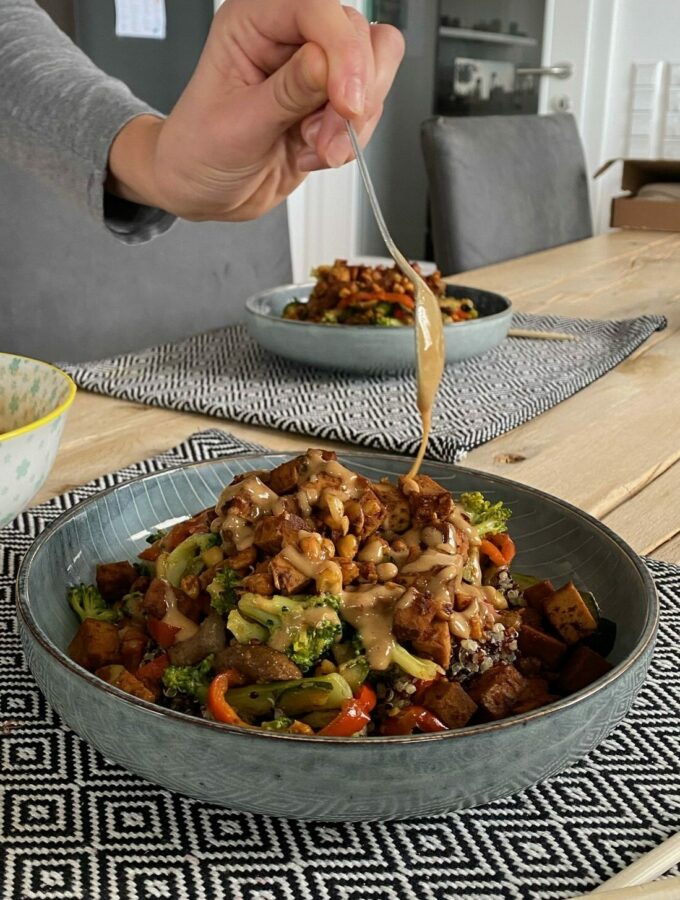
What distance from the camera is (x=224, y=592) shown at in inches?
28.3

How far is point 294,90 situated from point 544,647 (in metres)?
0.65

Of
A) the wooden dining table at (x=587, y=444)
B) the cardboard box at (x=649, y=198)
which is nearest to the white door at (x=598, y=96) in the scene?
the cardboard box at (x=649, y=198)

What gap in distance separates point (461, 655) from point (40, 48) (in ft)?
3.85

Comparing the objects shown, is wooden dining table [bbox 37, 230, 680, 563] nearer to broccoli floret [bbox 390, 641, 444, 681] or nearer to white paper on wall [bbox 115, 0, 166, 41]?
broccoli floret [bbox 390, 641, 444, 681]

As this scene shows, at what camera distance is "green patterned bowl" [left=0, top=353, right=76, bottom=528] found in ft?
2.74

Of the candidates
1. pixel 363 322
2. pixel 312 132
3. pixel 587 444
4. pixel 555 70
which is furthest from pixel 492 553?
pixel 555 70

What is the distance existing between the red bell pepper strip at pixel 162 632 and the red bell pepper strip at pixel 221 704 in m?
0.07

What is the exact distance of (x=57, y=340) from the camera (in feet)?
6.57

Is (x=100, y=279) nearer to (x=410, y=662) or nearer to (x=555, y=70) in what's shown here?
(x=410, y=662)

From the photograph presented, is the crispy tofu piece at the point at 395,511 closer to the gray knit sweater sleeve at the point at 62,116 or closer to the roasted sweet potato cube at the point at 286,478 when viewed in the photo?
the roasted sweet potato cube at the point at 286,478

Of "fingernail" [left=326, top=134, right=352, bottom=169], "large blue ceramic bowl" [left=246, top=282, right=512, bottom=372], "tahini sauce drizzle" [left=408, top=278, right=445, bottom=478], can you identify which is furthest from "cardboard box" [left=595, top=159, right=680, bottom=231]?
"tahini sauce drizzle" [left=408, top=278, right=445, bottom=478]

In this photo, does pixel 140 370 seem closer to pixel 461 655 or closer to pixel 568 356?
pixel 568 356

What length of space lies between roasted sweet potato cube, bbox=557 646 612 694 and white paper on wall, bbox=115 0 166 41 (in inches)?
154

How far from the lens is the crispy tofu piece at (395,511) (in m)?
0.79
